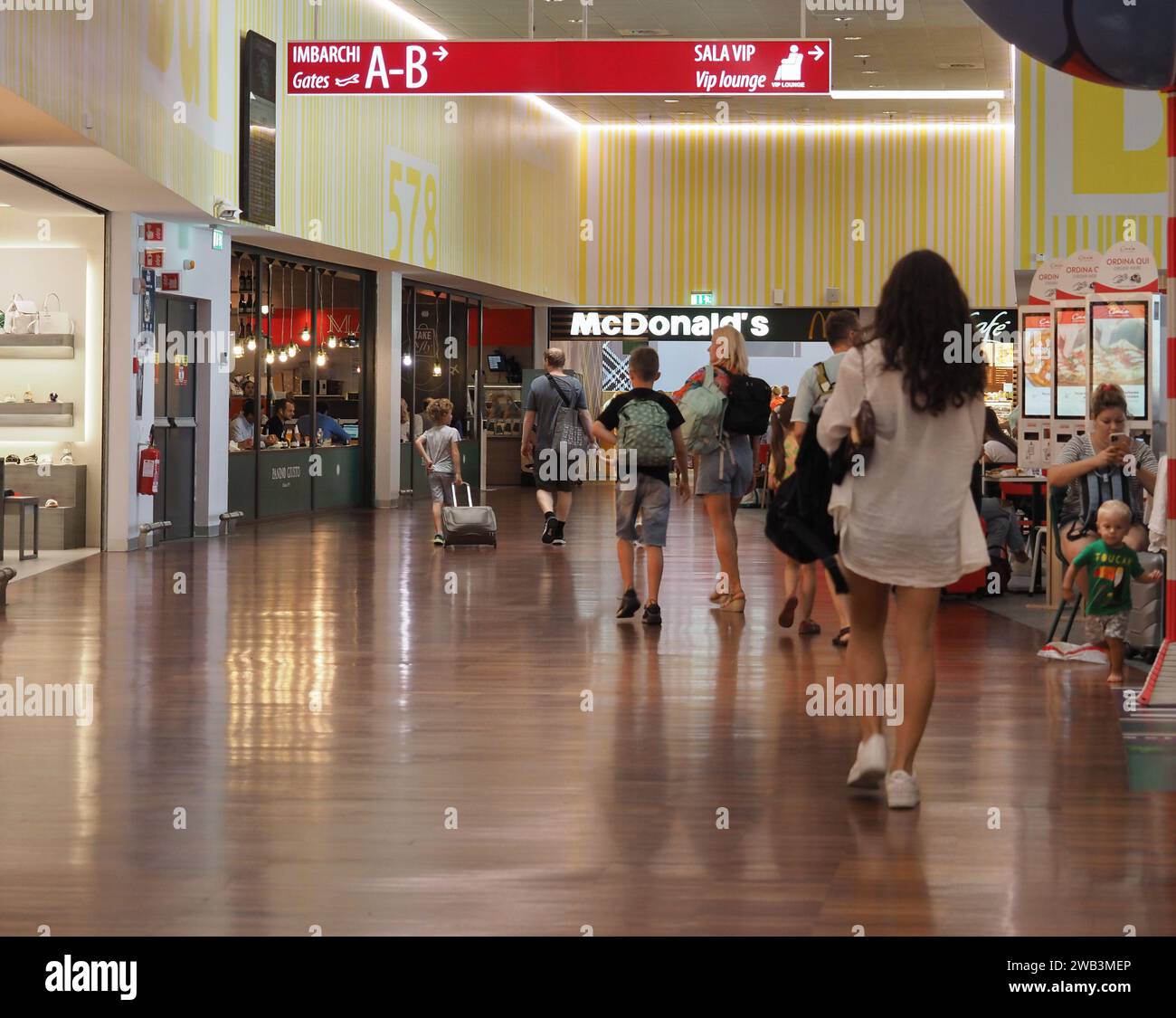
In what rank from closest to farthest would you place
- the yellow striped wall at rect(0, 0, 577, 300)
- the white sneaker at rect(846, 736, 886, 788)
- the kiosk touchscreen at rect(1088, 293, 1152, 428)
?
the white sneaker at rect(846, 736, 886, 788)
the yellow striped wall at rect(0, 0, 577, 300)
the kiosk touchscreen at rect(1088, 293, 1152, 428)

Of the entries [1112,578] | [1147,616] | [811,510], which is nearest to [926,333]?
[811,510]

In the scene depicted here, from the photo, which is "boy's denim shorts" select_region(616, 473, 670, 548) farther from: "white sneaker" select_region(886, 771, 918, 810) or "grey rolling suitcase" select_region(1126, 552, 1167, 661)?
"white sneaker" select_region(886, 771, 918, 810)

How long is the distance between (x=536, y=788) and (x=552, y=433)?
9352 millimetres

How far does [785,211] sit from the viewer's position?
2612cm

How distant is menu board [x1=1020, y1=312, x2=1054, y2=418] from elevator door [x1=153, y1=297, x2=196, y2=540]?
7.59 metres

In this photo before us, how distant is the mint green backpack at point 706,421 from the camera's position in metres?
9.16

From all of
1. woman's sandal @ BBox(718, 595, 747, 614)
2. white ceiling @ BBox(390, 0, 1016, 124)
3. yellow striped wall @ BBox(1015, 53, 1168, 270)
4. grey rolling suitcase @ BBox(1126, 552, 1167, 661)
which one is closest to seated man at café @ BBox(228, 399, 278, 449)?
white ceiling @ BBox(390, 0, 1016, 124)

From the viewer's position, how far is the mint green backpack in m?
9.16

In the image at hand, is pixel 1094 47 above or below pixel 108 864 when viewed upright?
above

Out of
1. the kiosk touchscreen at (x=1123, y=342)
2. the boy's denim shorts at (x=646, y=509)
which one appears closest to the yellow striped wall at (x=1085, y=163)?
the kiosk touchscreen at (x=1123, y=342)

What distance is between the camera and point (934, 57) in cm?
2020
